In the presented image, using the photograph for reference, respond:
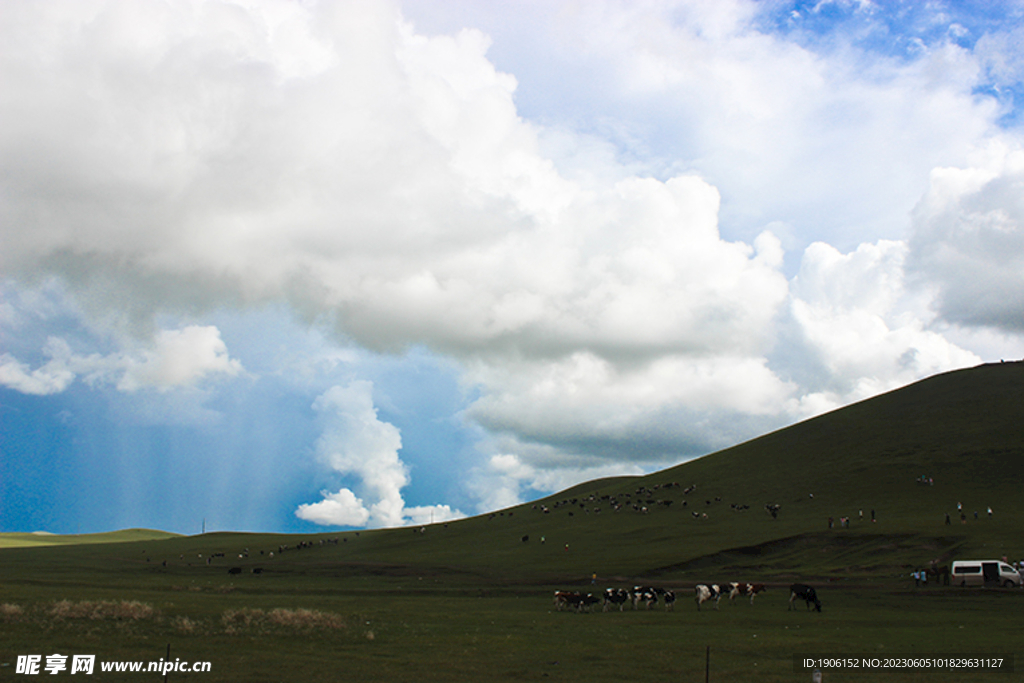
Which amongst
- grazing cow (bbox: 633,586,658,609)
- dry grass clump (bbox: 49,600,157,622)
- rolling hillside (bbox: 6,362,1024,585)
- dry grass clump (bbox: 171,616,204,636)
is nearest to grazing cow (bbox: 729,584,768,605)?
grazing cow (bbox: 633,586,658,609)

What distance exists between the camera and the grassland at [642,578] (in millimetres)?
22062

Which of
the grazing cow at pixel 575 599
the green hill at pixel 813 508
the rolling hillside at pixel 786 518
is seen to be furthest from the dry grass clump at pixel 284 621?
the green hill at pixel 813 508

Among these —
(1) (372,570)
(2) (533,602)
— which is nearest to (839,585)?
(2) (533,602)

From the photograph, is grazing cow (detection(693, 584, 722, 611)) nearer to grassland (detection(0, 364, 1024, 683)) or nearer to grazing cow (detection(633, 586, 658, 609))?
grassland (detection(0, 364, 1024, 683))

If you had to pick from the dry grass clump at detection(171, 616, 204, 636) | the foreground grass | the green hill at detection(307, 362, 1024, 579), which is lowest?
the foreground grass

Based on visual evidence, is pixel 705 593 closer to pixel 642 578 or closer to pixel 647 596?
pixel 647 596

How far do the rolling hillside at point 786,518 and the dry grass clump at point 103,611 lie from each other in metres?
40.2

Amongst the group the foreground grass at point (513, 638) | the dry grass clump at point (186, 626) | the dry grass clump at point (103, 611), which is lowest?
the foreground grass at point (513, 638)

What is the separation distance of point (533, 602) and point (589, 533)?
1890 inches

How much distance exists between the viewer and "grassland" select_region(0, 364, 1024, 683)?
22.1 m

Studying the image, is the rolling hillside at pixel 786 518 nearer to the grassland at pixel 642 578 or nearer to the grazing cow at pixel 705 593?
the grassland at pixel 642 578

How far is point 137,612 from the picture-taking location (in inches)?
1167

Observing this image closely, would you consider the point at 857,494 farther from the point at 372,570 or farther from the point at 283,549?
the point at 283,549

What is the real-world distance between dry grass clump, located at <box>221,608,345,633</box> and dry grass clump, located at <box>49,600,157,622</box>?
362 centimetres
